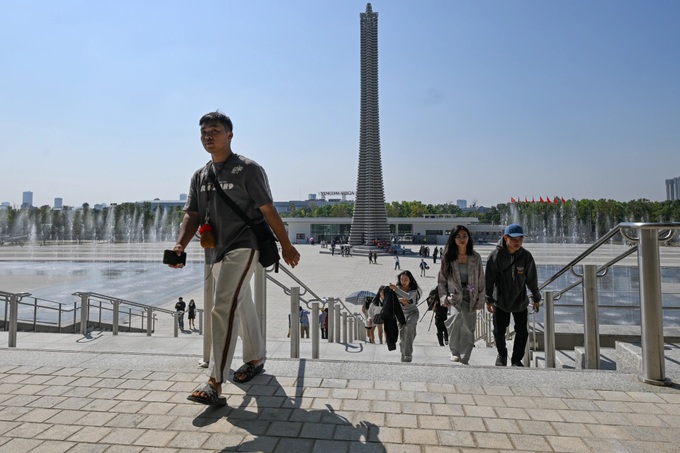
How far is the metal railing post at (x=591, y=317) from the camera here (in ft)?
12.9

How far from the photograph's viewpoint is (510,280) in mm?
4617

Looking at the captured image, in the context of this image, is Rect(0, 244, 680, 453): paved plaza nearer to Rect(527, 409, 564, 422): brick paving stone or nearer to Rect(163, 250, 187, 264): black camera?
Rect(527, 409, 564, 422): brick paving stone

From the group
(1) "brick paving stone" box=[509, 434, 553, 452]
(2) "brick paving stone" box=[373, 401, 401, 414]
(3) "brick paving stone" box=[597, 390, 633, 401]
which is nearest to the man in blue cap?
(3) "brick paving stone" box=[597, 390, 633, 401]

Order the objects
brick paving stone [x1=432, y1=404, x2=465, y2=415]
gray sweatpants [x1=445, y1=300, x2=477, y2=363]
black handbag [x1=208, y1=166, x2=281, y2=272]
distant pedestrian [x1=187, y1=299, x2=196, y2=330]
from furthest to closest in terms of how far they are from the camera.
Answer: distant pedestrian [x1=187, y1=299, x2=196, y2=330] → gray sweatpants [x1=445, y1=300, x2=477, y2=363] → black handbag [x1=208, y1=166, x2=281, y2=272] → brick paving stone [x1=432, y1=404, x2=465, y2=415]

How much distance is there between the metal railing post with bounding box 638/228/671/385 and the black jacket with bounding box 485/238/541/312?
146 centimetres

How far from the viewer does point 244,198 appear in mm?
3068

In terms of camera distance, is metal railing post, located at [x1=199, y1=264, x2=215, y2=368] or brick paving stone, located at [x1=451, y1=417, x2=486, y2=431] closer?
brick paving stone, located at [x1=451, y1=417, x2=486, y2=431]

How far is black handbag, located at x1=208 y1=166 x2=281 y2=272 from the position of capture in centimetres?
305

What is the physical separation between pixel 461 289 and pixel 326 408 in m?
2.47

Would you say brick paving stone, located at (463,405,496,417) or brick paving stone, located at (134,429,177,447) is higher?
brick paving stone, located at (463,405,496,417)

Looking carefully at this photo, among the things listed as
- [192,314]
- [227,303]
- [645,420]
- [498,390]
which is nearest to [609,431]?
[645,420]

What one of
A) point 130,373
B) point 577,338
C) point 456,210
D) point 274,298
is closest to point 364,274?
point 274,298

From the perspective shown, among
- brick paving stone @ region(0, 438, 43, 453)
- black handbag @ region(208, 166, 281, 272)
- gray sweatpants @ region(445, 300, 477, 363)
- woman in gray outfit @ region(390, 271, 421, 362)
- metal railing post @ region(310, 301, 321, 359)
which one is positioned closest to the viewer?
brick paving stone @ region(0, 438, 43, 453)

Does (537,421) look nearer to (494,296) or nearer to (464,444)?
(464,444)
